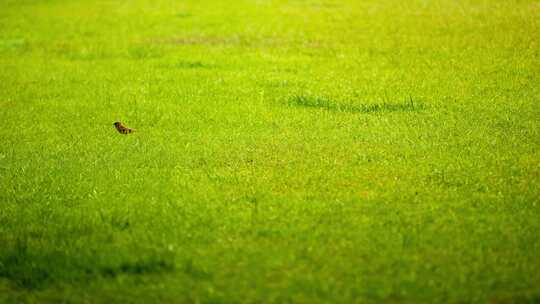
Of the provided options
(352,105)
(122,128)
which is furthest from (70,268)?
(352,105)

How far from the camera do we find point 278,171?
812 cm

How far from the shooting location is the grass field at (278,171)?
18.6 ft

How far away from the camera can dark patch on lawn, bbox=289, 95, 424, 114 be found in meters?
10.8

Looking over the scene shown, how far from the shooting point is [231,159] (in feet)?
28.4

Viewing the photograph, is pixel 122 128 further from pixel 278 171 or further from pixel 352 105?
pixel 352 105

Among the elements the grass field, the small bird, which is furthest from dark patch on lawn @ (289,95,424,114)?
the small bird

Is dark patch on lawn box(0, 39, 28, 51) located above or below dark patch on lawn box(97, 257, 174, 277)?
above

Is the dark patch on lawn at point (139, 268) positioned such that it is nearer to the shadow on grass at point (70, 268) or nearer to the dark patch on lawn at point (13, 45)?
the shadow on grass at point (70, 268)

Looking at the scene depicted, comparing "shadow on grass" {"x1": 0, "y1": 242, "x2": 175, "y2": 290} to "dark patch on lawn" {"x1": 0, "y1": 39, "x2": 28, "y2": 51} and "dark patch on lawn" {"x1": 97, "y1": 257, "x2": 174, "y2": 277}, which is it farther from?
"dark patch on lawn" {"x1": 0, "y1": 39, "x2": 28, "y2": 51}

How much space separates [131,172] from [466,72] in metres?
7.09

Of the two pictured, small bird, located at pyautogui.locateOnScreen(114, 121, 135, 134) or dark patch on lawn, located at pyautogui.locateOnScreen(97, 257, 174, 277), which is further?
small bird, located at pyautogui.locateOnScreen(114, 121, 135, 134)

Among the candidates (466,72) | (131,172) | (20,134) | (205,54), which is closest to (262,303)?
(131,172)

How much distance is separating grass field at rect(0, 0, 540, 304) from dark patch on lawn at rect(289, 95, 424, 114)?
0.04 meters

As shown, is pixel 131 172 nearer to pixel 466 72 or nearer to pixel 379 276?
pixel 379 276
